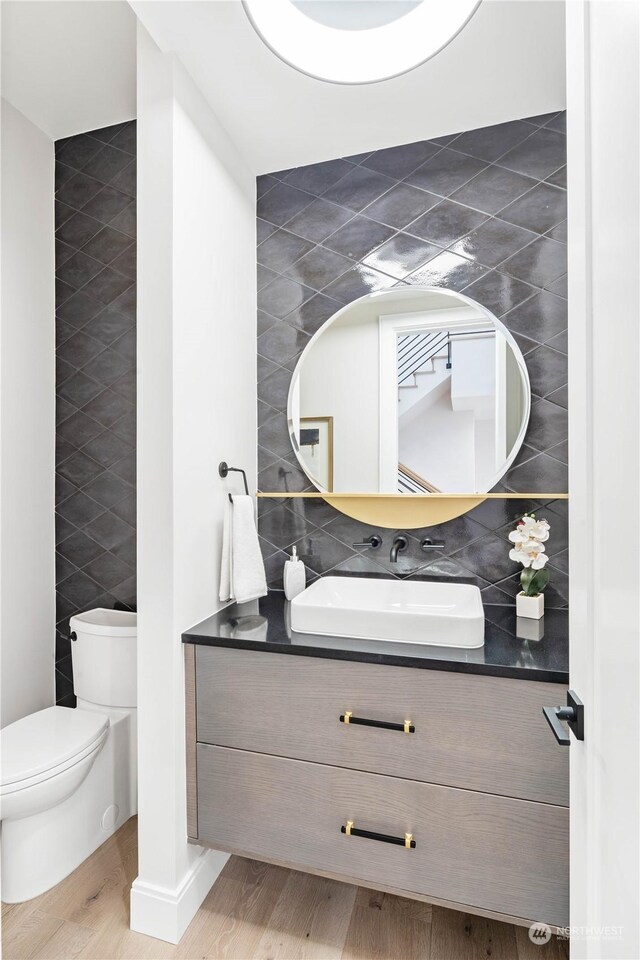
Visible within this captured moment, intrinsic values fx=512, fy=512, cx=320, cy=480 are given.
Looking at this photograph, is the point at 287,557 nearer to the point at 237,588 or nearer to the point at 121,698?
the point at 237,588

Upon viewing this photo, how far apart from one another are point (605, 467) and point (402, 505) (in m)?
1.17

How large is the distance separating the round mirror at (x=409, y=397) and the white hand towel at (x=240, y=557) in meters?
0.33

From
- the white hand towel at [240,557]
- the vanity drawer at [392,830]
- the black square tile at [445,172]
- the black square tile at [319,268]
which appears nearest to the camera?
the vanity drawer at [392,830]

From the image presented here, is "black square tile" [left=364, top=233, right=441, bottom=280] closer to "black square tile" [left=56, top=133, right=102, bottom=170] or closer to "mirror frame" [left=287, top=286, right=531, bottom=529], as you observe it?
"mirror frame" [left=287, top=286, right=531, bottom=529]

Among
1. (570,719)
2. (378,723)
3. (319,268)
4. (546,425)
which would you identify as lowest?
(378,723)

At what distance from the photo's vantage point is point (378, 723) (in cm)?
132

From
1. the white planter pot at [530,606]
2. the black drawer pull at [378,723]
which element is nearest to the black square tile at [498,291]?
the white planter pot at [530,606]

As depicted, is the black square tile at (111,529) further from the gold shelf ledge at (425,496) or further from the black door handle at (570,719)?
the black door handle at (570,719)

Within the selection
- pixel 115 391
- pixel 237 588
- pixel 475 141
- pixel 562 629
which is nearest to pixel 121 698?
pixel 237 588

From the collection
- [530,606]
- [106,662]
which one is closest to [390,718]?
[530,606]

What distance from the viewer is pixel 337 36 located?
1518 mm

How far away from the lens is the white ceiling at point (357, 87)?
1352 millimetres

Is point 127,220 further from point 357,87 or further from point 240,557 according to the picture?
point 240,557

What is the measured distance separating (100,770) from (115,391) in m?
1.42
